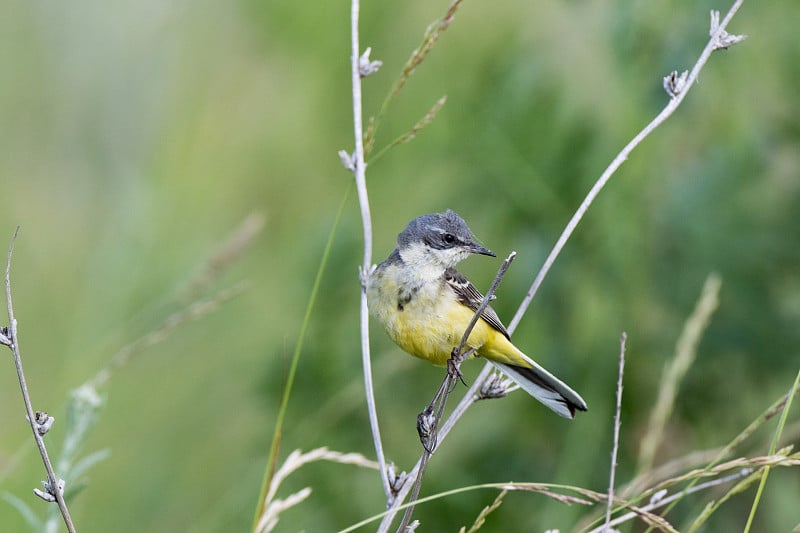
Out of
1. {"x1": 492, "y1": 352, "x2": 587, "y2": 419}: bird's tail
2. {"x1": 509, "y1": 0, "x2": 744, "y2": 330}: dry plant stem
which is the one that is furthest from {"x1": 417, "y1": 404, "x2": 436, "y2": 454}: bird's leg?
{"x1": 492, "y1": 352, "x2": 587, "y2": 419}: bird's tail

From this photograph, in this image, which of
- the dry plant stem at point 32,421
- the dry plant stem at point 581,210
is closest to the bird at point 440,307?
the dry plant stem at point 581,210

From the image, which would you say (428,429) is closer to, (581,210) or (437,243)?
(581,210)

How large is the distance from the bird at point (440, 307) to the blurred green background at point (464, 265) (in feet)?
2.43

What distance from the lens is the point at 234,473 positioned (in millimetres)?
3670

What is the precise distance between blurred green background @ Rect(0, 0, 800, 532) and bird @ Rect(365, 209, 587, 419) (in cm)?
74

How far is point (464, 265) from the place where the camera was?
3885 mm

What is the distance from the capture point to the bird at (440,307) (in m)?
2.45

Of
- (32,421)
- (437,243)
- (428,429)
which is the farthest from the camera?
(437,243)

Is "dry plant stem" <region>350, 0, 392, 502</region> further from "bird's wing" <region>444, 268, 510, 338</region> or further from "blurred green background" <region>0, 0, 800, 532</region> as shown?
"blurred green background" <region>0, 0, 800, 532</region>

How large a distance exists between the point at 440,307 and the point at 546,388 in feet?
1.16

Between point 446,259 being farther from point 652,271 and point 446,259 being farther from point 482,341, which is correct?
point 652,271

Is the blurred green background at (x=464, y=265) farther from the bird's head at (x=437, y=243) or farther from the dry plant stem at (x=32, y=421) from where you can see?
the dry plant stem at (x=32, y=421)

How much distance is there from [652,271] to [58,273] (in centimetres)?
256

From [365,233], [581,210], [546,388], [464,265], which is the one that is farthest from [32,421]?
[464,265]
